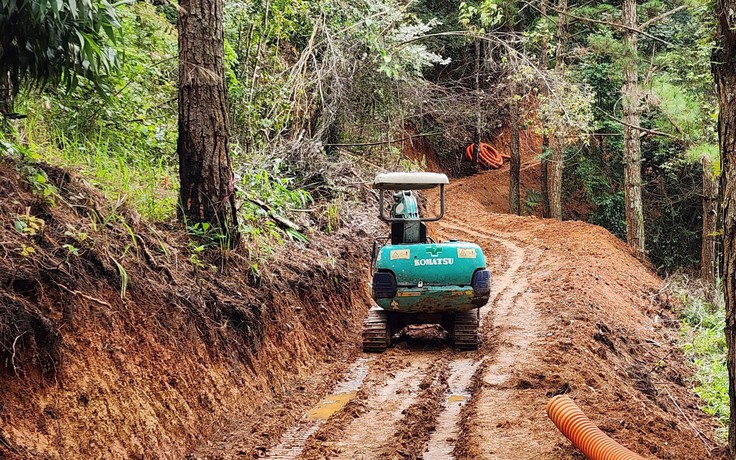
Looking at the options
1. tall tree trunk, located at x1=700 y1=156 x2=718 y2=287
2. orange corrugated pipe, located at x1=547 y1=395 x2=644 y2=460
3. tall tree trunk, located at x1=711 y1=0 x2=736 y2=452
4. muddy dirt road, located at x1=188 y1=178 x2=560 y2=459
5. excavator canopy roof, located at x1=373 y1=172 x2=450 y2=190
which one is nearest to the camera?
tall tree trunk, located at x1=711 y1=0 x2=736 y2=452

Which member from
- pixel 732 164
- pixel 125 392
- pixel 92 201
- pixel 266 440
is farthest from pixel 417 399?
pixel 732 164

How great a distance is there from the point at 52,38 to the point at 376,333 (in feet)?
20.6

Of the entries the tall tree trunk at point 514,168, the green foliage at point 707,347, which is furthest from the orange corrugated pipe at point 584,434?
the tall tree trunk at point 514,168

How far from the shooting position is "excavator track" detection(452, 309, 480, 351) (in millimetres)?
10508

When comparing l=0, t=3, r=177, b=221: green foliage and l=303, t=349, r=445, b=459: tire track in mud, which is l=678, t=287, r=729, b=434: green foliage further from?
l=0, t=3, r=177, b=221: green foliage

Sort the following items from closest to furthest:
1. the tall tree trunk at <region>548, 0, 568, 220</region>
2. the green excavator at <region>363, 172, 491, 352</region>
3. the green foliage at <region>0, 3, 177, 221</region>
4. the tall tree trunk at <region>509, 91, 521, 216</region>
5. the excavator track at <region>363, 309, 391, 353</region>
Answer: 1. the green foliage at <region>0, 3, 177, 221</region>
2. the green excavator at <region>363, 172, 491, 352</region>
3. the excavator track at <region>363, 309, 391, 353</region>
4. the tall tree trunk at <region>548, 0, 568, 220</region>
5. the tall tree trunk at <region>509, 91, 521, 216</region>

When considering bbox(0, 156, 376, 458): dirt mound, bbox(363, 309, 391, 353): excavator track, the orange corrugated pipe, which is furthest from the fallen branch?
the orange corrugated pipe

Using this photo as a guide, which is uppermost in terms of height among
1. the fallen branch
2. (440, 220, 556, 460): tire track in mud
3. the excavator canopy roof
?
the excavator canopy roof

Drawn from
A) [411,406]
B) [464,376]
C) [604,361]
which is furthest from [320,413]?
[604,361]

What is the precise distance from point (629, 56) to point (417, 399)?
1177 cm

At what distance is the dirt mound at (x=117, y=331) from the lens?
5.25 meters

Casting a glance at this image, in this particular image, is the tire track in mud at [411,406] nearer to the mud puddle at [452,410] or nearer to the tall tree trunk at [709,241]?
the mud puddle at [452,410]

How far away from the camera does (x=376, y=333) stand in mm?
10664

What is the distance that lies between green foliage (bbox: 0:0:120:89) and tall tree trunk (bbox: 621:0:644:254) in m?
13.8
